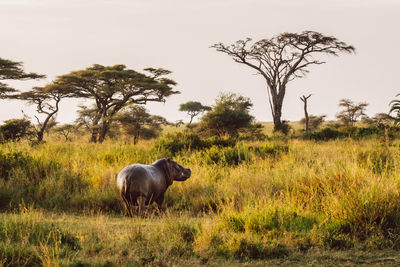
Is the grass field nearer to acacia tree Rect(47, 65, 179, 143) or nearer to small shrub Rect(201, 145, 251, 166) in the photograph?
small shrub Rect(201, 145, 251, 166)

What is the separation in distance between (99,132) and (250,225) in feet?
85.2

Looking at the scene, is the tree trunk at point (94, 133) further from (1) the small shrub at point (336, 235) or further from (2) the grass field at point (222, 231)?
(1) the small shrub at point (336, 235)

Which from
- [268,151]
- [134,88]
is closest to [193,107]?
[134,88]

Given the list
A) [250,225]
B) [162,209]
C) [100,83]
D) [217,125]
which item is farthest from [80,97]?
[250,225]

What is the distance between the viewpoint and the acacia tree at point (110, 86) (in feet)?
94.7

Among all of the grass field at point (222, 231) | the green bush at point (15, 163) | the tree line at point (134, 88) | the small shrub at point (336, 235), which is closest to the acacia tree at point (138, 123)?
the tree line at point (134, 88)

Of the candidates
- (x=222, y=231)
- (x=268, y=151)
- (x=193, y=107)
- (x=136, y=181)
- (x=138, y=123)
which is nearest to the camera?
(x=222, y=231)

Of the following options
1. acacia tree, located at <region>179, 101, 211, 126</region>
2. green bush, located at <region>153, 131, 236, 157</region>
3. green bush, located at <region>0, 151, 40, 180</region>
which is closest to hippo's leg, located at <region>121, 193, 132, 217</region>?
green bush, located at <region>0, 151, 40, 180</region>

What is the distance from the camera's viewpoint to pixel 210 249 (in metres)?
3.92

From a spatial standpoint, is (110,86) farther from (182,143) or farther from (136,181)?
(136,181)

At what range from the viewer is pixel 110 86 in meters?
30.2

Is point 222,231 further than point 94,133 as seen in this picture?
No

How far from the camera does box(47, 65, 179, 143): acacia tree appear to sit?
94.7ft

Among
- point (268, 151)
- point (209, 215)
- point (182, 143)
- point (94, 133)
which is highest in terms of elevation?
point (94, 133)
